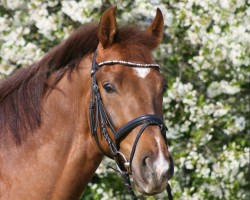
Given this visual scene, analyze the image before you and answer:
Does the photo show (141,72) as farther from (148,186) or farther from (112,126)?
(148,186)

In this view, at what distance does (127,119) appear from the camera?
119 inches

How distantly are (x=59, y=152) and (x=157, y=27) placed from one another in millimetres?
827

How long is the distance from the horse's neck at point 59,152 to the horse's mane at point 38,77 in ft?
0.17

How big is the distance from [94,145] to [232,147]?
7.96 ft

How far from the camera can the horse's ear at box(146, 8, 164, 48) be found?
11.1ft

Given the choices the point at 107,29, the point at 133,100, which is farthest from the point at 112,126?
the point at 107,29

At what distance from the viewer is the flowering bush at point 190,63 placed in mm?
5379

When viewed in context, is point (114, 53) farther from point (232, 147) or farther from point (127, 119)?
point (232, 147)

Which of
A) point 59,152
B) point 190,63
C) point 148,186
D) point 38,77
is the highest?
point 38,77

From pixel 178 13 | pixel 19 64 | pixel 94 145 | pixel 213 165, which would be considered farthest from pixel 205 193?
pixel 94 145

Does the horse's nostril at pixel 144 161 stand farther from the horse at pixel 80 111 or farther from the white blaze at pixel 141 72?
the white blaze at pixel 141 72

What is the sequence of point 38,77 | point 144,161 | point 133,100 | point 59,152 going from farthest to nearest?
1. point 38,77
2. point 59,152
3. point 133,100
4. point 144,161

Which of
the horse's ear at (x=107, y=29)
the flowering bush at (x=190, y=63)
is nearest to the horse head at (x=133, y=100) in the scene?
the horse's ear at (x=107, y=29)

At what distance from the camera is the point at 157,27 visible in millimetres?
3395
